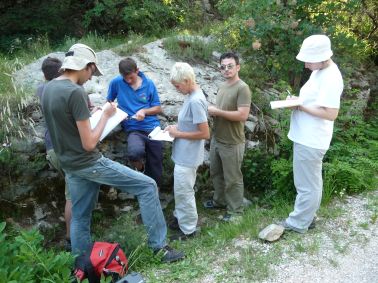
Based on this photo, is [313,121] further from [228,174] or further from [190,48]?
[190,48]

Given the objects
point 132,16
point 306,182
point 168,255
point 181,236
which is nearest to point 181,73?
point 306,182

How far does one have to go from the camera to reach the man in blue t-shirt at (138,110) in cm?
472

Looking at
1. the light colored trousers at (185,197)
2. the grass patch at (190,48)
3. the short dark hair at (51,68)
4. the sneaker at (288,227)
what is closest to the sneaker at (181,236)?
the light colored trousers at (185,197)

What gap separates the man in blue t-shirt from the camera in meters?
4.72

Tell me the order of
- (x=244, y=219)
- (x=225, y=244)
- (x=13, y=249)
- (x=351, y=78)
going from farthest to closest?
(x=351, y=78), (x=244, y=219), (x=225, y=244), (x=13, y=249)

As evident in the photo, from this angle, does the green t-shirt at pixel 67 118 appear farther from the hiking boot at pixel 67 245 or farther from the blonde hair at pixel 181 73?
the hiking boot at pixel 67 245

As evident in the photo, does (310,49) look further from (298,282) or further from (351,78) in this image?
(351,78)

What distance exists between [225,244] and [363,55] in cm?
627

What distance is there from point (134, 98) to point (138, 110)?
0.15m

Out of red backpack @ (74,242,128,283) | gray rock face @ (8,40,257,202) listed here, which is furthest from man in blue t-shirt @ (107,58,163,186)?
red backpack @ (74,242,128,283)

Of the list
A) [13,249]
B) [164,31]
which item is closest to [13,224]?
[13,249]

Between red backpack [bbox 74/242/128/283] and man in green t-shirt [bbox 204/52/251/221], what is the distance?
1.87m

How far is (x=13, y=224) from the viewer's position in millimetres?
4945

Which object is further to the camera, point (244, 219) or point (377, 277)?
point (244, 219)
